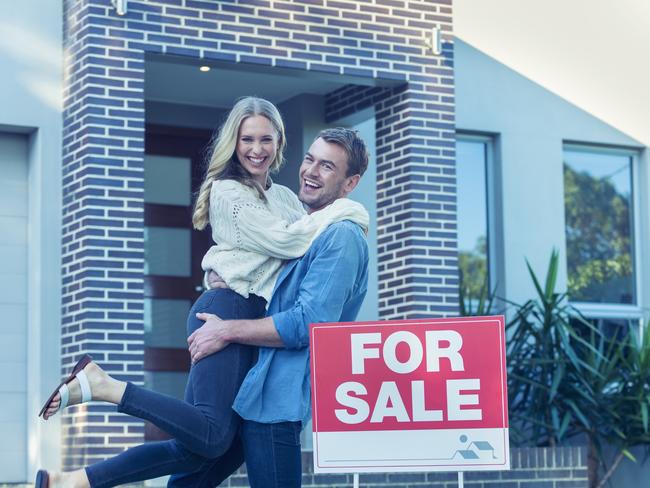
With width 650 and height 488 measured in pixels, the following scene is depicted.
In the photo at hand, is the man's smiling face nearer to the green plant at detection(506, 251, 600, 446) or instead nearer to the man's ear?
the man's ear

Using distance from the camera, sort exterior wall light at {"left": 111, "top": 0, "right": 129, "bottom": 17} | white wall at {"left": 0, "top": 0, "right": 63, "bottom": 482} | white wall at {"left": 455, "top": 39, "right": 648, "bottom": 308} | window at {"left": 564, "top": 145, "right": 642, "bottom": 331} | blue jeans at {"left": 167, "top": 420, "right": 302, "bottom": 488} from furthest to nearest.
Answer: window at {"left": 564, "top": 145, "right": 642, "bottom": 331}
white wall at {"left": 455, "top": 39, "right": 648, "bottom": 308}
white wall at {"left": 0, "top": 0, "right": 63, "bottom": 482}
exterior wall light at {"left": 111, "top": 0, "right": 129, "bottom": 17}
blue jeans at {"left": 167, "top": 420, "right": 302, "bottom": 488}

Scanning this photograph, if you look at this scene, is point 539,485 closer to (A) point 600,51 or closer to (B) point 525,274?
(B) point 525,274

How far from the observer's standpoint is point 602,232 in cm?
1238

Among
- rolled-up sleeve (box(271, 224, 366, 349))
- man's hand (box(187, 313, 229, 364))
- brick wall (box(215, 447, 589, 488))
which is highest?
rolled-up sleeve (box(271, 224, 366, 349))

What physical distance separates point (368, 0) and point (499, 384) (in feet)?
19.5

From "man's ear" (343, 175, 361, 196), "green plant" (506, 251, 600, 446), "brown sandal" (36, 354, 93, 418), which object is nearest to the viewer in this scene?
"brown sandal" (36, 354, 93, 418)

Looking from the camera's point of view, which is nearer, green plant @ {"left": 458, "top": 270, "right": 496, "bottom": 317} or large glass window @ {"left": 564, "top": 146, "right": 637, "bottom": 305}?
green plant @ {"left": 458, "top": 270, "right": 496, "bottom": 317}

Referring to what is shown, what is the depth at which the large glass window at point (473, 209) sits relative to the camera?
38.4 ft

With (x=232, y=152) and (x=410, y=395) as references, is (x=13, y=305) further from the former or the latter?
(x=410, y=395)

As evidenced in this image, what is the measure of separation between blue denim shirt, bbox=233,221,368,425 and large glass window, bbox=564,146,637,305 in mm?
7627

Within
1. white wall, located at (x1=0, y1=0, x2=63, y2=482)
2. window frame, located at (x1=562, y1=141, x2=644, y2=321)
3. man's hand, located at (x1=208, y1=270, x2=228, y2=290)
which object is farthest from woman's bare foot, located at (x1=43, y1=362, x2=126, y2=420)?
window frame, located at (x1=562, y1=141, x2=644, y2=321)

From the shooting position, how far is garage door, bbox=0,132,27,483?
9.59 meters

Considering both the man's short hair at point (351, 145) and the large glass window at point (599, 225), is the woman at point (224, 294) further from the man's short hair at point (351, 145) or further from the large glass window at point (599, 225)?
the large glass window at point (599, 225)

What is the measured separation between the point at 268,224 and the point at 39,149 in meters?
5.23
